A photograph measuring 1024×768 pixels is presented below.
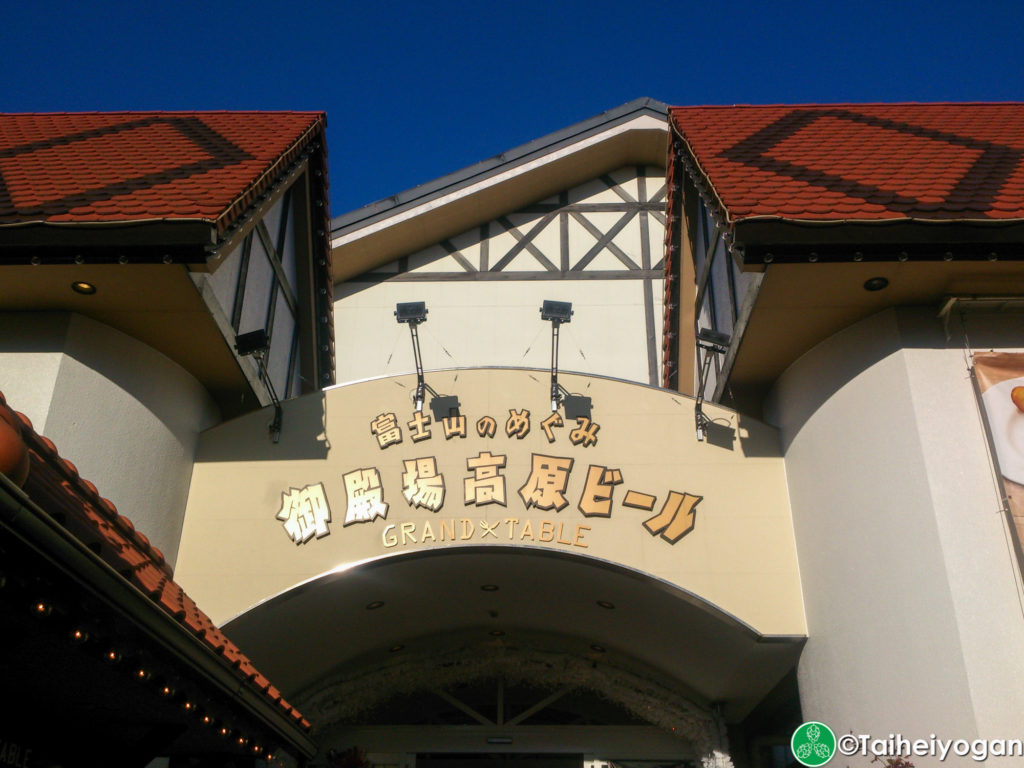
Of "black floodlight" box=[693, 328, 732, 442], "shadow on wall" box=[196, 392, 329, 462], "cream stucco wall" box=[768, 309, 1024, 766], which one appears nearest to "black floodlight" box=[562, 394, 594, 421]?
"black floodlight" box=[693, 328, 732, 442]

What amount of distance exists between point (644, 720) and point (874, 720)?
3.19m

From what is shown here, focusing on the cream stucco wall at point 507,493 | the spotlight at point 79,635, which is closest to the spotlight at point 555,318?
the cream stucco wall at point 507,493

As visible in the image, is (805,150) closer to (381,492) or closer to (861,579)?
(861,579)

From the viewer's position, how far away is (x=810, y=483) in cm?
700

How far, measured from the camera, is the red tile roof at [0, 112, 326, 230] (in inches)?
261

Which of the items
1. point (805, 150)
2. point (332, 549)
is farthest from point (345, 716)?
point (805, 150)

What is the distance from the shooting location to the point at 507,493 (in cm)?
727

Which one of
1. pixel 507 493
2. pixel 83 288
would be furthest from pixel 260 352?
pixel 507 493

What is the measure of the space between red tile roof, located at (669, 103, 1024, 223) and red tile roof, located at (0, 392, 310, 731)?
13.5 feet

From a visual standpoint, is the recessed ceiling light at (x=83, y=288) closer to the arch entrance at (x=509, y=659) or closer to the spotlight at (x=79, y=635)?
the arch entrance at (x=509, y=659)

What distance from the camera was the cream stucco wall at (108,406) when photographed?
6574 mm

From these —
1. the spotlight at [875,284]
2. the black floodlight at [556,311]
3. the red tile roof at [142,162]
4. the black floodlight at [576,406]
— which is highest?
the red tile roof at [142,162]

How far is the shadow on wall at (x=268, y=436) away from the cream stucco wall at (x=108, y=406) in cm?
25

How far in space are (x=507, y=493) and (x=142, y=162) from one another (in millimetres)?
4088
